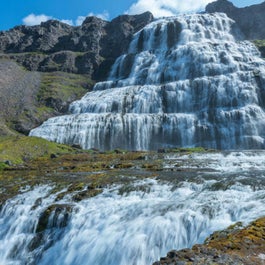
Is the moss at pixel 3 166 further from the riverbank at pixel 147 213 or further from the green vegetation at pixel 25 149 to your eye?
the riverbank at pixel 147 213

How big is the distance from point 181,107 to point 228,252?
56321 mm

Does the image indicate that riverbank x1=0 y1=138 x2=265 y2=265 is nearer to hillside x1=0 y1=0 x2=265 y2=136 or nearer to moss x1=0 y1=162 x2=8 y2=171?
moss x1=0 y1=162 x2=8 y2=171

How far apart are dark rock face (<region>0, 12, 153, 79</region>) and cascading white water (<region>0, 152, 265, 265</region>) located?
3338 inches

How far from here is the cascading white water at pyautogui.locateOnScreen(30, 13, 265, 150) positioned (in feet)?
185

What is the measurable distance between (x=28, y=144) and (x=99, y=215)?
31781 mm

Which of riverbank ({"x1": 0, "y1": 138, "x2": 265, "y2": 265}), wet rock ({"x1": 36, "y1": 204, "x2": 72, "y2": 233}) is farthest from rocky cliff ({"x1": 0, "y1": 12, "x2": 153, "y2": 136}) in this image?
wet rock ({"x1": 36, "y1": 204, "x2": 72, "y2": 233})

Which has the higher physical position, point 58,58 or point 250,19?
point 250,19

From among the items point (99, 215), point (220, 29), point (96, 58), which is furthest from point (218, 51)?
point (99, 215)

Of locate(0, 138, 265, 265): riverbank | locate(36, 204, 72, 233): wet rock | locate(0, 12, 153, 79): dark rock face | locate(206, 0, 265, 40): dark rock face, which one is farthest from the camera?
locate(206, 0, 265, 40): dark rock face

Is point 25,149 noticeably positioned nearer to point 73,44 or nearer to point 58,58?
point 58,58

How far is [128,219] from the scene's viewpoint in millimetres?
15211

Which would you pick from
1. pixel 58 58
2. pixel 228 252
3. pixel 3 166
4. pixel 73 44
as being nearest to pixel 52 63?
pixel 58 58

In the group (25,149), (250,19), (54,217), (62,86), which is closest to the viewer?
(54,217)

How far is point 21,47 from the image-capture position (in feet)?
436
